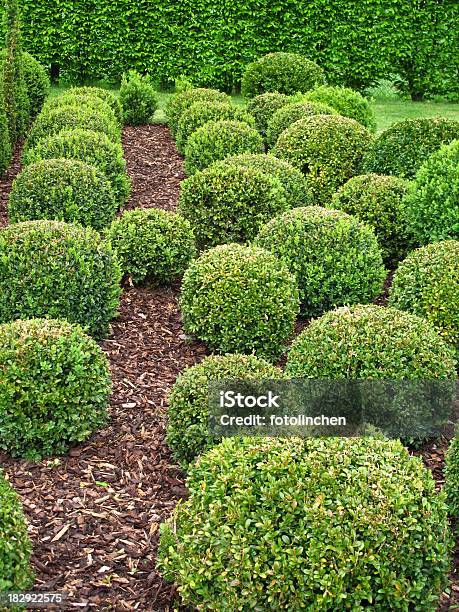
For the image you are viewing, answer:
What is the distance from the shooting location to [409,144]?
9.31 meters

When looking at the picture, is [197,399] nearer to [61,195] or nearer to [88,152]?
[61,195]

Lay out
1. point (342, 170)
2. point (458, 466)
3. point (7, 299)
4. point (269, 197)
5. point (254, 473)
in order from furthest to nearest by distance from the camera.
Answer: point (342, 170), point (269, 197), point (7, 299), point (458, 466), point (254, 473)

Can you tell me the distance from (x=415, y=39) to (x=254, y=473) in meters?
16.7

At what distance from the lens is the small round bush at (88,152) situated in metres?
9.27

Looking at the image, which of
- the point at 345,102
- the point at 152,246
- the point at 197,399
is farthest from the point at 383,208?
the point at 345,102

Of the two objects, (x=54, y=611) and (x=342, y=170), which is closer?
(x=54, y=611)

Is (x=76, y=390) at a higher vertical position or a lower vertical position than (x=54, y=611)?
higher

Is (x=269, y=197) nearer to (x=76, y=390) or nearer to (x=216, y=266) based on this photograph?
(x=216, y=266)

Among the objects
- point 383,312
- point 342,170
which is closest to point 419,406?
point 383,312

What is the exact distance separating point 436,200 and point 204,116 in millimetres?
5246

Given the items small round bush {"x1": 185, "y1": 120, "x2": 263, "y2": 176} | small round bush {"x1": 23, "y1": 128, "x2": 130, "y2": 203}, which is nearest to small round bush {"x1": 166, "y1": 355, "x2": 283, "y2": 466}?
small round bush {"x1": 23, "y1": 128, "x2": 130, "y2": 203}

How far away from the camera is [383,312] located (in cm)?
555

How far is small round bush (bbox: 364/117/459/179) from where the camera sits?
920 cm

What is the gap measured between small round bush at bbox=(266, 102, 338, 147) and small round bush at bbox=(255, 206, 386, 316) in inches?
173
